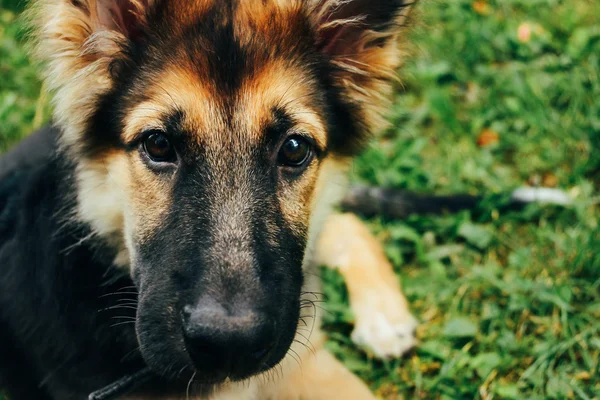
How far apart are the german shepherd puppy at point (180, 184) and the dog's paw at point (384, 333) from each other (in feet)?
2.61

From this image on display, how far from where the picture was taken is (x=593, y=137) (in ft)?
13.8

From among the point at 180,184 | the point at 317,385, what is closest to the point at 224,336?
the point at 180,184

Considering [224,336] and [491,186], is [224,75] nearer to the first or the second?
[224,336]

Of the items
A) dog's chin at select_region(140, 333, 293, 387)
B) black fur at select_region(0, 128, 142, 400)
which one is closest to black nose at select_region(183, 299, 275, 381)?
dog's chin at select_region(140, 333, 293, 387)

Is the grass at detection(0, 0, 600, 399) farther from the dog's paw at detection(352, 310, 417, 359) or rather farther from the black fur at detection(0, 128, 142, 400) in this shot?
the black fur at detection(0, 128, 142, 400)

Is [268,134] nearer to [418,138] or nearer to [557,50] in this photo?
[418,138]

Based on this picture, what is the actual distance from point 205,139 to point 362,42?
35.0 inches

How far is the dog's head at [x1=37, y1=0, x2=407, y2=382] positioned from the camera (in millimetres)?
2217

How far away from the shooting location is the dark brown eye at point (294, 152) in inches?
99.1

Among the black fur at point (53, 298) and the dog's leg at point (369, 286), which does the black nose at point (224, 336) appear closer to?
the black fur at point (53, 298)

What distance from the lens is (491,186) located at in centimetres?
423

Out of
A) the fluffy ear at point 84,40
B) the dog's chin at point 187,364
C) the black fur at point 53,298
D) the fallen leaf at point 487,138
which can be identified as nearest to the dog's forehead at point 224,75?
the fluffy ear at point 84,40

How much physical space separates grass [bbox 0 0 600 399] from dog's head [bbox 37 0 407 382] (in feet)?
1.99

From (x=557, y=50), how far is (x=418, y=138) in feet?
4.96
